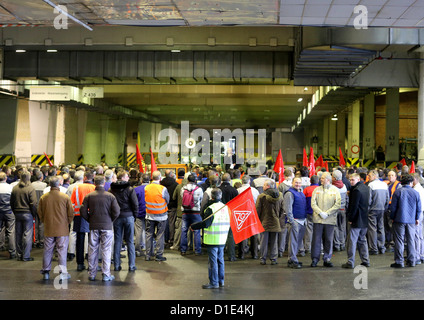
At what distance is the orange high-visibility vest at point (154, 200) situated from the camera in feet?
41.0

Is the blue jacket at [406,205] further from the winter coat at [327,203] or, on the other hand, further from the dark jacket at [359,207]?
the winter coat at [327,203]

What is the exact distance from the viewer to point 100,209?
10.7 meters

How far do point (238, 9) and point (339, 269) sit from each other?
20.5 feet

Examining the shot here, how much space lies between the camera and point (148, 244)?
13016mm

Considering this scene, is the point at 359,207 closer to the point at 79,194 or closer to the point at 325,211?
the point at 325,211

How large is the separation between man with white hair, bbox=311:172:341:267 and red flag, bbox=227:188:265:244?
176cm

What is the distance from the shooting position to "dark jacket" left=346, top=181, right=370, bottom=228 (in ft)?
38.8

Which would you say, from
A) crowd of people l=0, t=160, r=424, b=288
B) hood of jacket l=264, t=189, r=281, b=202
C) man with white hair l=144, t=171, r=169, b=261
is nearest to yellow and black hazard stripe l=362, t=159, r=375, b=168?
crowd of people l=0, t=160, r=424, b=288

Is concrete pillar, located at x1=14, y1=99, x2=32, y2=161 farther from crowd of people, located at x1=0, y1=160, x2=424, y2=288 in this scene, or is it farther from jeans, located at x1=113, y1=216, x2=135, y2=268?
jeans, located at x1=113, y1=216, x2=135, y2=268

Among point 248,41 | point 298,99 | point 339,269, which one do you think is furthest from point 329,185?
point 298,99

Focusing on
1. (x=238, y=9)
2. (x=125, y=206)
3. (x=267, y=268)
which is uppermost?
(x=238, y=9)

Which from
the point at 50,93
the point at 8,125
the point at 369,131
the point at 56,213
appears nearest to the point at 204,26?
the point at 50,93

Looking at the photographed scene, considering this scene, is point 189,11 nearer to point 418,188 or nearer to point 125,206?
point 125,206

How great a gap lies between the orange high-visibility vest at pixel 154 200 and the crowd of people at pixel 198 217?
0.9 inches
